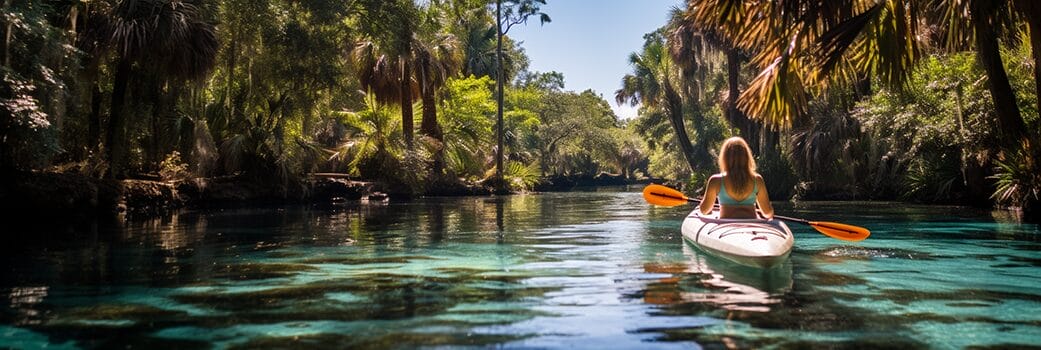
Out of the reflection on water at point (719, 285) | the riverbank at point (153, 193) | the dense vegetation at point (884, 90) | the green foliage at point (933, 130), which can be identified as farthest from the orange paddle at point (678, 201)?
the riverbank at point (153, 193)

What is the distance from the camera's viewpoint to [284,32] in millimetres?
24859

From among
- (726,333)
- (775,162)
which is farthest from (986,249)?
(775,162)

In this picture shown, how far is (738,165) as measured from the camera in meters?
8.47

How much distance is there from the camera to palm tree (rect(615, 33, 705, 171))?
48.7 meters

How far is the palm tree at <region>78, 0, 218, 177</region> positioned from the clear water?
675cm

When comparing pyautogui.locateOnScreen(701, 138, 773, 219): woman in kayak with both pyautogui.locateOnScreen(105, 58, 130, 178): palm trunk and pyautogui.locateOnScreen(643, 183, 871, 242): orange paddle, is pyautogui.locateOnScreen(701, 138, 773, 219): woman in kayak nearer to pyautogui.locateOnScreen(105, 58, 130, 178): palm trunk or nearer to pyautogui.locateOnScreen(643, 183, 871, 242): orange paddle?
pyautogui.locateOnScreen(643, 183, 871, 242): orange paddle

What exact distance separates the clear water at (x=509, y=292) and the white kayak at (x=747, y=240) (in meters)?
0.19

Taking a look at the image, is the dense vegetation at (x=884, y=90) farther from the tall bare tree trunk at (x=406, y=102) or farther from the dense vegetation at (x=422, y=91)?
the tall bare tree trunk at (x=406, y=102)

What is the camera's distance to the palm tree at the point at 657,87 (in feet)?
160

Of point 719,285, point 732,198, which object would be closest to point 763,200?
point 732,198

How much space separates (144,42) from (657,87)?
37806mm

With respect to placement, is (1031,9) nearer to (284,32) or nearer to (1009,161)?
(1009,161)

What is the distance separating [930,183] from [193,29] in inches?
847

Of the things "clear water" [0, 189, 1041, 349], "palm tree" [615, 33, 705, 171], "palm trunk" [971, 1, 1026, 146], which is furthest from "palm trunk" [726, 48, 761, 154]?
"clear water" [0, 189, 1041, 349]
